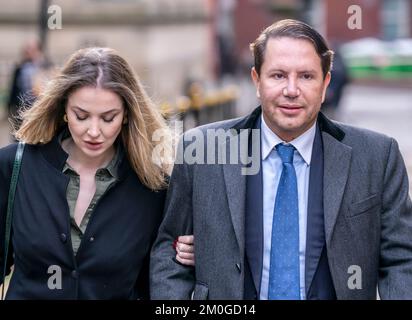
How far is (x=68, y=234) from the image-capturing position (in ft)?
12.9

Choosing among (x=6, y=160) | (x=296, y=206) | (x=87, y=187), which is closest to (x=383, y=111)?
(x=87, y=187)

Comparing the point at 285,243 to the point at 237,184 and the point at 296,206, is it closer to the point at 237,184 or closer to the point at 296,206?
the point at 296,206

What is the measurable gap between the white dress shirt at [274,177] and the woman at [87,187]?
1.26 ft

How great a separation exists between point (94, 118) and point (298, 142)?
81cm

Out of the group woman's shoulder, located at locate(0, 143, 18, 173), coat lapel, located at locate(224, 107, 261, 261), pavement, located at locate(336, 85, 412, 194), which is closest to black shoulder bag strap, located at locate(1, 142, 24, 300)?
woman's shoulder, located at locate(0, 143, 18, 173)

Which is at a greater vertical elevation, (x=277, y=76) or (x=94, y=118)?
(x=277, y=76)

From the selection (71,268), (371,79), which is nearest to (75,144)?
(71,268)

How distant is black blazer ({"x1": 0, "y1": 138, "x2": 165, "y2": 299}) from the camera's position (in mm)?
3924

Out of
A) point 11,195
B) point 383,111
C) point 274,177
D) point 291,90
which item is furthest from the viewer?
point 383,111

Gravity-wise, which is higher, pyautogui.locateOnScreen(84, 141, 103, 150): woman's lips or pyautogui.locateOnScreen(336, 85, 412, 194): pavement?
pyautogui.locateOnScreen(84, 141, 103, 150): woman's lips

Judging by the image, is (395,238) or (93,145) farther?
(93,145)

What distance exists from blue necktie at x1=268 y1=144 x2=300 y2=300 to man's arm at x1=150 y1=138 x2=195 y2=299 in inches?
15.2

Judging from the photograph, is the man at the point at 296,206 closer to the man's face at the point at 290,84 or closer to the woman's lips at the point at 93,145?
the man's face at the point at 290,84

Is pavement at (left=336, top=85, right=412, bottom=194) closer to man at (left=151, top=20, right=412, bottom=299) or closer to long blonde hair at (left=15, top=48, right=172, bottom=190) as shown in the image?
long blonde hair at (left=15, top=48, right=172, bottom=190)
